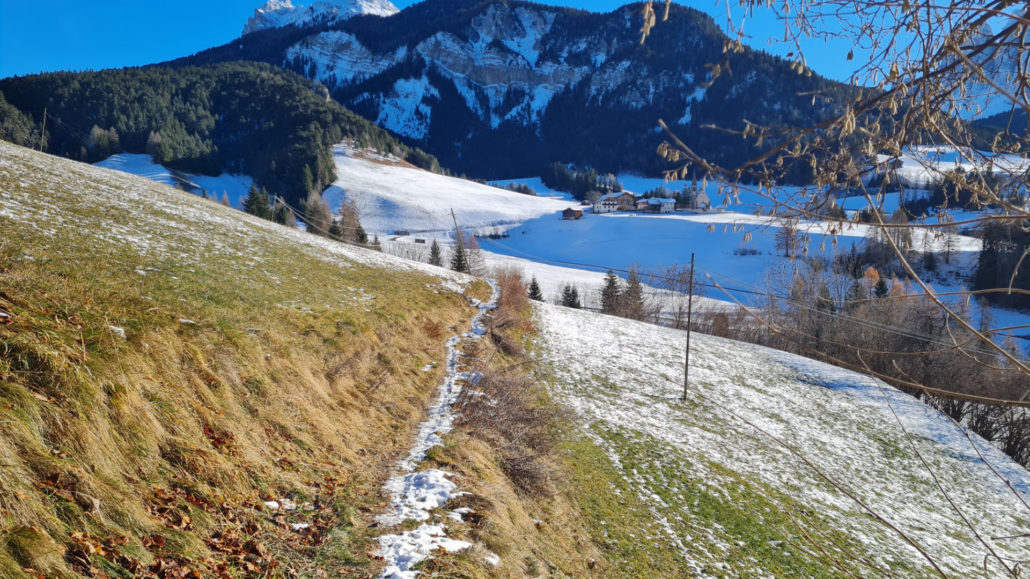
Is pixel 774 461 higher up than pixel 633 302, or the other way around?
pixel 633 302

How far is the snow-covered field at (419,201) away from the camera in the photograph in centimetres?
8506

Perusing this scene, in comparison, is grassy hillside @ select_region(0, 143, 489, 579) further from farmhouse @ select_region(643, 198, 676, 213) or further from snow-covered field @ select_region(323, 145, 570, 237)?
farmhouse @ select_region(643, 198, 676, 213)

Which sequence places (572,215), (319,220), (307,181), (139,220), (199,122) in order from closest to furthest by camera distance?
(139,220) → (319,220) → (307,181) → (572,215) → (199,122)

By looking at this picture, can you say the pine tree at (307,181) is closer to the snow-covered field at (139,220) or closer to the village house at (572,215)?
the village house at (572,215)

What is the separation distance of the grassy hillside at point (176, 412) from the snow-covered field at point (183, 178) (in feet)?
286

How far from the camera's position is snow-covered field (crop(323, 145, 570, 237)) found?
85.1 meters

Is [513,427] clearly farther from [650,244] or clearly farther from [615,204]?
[615,204]

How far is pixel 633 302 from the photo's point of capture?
44.0m

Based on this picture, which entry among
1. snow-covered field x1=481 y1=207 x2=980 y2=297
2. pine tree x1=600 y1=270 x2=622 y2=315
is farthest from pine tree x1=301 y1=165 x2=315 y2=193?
pine tree x1=600 y1=270 x2=622 y2=315

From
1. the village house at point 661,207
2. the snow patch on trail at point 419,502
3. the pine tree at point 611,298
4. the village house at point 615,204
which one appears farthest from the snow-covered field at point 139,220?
the village house at point 615,204

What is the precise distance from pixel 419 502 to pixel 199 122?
479 ft

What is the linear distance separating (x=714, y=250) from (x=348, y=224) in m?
56.2

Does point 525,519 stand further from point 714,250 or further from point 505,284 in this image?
point 714,250

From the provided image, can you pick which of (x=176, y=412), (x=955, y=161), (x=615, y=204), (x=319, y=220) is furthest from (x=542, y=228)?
(x=955, y=161)
